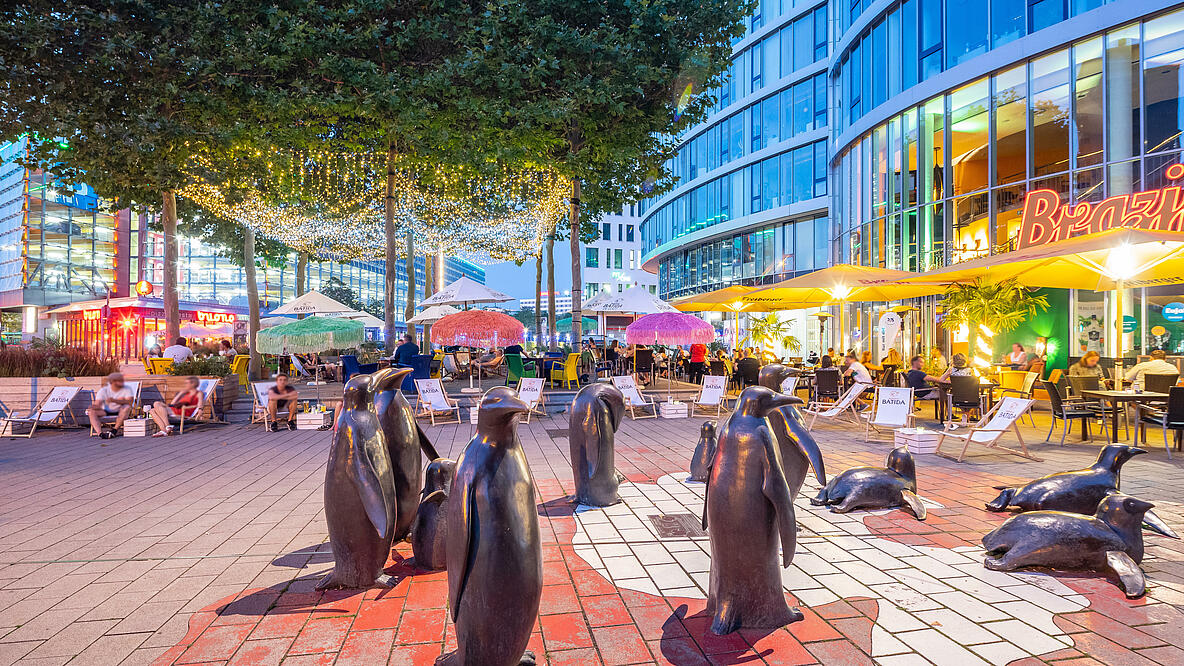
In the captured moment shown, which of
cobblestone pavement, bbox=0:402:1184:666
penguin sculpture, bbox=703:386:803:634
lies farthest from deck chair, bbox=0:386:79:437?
penguin sculpture, bbox=703:386:803:634

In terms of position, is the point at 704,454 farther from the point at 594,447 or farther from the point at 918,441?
the point at 918,441

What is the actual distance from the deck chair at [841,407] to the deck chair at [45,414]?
13.5 metres

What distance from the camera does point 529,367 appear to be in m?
15.8

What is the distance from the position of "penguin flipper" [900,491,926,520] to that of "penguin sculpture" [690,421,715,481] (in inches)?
72.0

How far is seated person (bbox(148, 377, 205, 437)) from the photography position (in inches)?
424

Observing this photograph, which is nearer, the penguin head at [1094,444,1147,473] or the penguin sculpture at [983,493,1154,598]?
the penguin sculpture at [983,493,1154,598]

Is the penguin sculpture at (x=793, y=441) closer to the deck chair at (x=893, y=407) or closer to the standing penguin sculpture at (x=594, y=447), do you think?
the standing penguin sculpture at (x=594, y=447)

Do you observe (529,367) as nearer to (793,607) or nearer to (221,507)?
(221,507)

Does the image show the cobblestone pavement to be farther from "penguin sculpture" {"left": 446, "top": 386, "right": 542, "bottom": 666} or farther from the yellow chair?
the yellow chair

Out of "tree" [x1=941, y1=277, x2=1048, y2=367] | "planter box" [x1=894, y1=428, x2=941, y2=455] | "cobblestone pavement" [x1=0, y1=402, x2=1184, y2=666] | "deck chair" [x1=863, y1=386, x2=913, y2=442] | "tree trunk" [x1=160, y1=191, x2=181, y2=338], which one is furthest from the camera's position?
"tree trunk" [x1=160, y1=191, x2=181, y2=338]

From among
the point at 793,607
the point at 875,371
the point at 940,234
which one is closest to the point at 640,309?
the point at 875,371

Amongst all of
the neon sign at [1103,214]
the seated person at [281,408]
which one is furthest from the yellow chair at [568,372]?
the neon sign at [1103,214]

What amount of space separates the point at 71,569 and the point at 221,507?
5.40 ft

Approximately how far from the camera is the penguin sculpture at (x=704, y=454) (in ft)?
20.9
